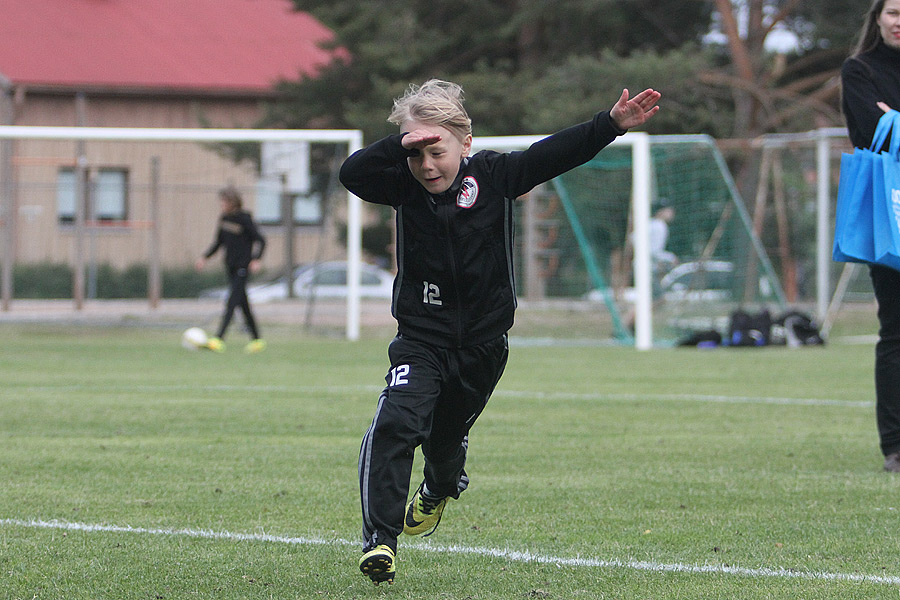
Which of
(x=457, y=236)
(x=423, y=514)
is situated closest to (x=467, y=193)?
(x=457, y=236)

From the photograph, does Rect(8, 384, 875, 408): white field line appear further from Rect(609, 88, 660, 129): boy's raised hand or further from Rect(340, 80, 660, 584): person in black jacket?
Rect(609, 88, 660, 129): boy's raised hand

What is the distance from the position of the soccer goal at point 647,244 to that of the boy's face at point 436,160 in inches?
435

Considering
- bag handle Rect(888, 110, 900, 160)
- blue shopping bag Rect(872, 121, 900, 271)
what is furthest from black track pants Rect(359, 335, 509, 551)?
bag handle Rect(888, 110, 900, 160)

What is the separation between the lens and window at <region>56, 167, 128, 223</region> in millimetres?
20484

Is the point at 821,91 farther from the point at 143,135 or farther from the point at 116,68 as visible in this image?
the point at 116,68

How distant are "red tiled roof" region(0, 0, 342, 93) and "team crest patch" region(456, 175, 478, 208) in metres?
28.8

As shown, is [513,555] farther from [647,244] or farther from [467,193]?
[647,244]

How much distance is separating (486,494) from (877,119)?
8.02 feet

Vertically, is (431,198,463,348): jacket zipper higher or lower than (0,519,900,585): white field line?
higher

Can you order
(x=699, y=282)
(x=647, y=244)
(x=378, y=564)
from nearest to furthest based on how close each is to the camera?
(x=378, y=564), (x=647, y=244), (x=699, y=282)

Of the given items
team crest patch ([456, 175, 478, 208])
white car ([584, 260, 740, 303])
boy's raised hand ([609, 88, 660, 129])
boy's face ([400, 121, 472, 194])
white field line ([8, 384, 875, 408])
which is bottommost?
white field line ([8, 384, 875, 408])

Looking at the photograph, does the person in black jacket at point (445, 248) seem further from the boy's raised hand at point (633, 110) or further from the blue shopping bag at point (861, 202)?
the blue shopping bag at point (861, 202)

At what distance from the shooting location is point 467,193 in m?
4.04

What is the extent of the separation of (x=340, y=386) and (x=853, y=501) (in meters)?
5.70
